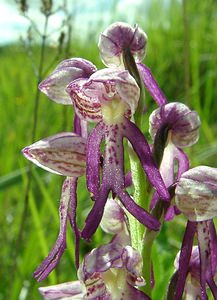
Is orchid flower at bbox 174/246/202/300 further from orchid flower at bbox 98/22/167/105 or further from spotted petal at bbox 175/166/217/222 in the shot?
orchid flower at bbox 98/22/167/105

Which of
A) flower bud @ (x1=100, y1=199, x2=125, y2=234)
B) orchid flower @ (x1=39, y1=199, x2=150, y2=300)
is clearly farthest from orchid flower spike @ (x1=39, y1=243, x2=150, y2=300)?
flower bud @ (x1=100, y1=199, x2=125, y2=234)

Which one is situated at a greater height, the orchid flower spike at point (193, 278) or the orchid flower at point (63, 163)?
the orchid flower at point (63, 163)

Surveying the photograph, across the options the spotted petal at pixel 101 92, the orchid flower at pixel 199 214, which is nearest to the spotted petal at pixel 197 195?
the orchid flower at pixel 199 214

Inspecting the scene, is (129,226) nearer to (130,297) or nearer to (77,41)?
(130,297)

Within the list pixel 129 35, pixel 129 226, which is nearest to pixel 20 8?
pixel 129 35

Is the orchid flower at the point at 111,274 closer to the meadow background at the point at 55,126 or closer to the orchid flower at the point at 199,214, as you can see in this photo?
the orchid flower at the point at 199,214

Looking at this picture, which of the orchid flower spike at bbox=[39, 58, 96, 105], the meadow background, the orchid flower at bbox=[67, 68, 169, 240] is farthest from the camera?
the meadow background
